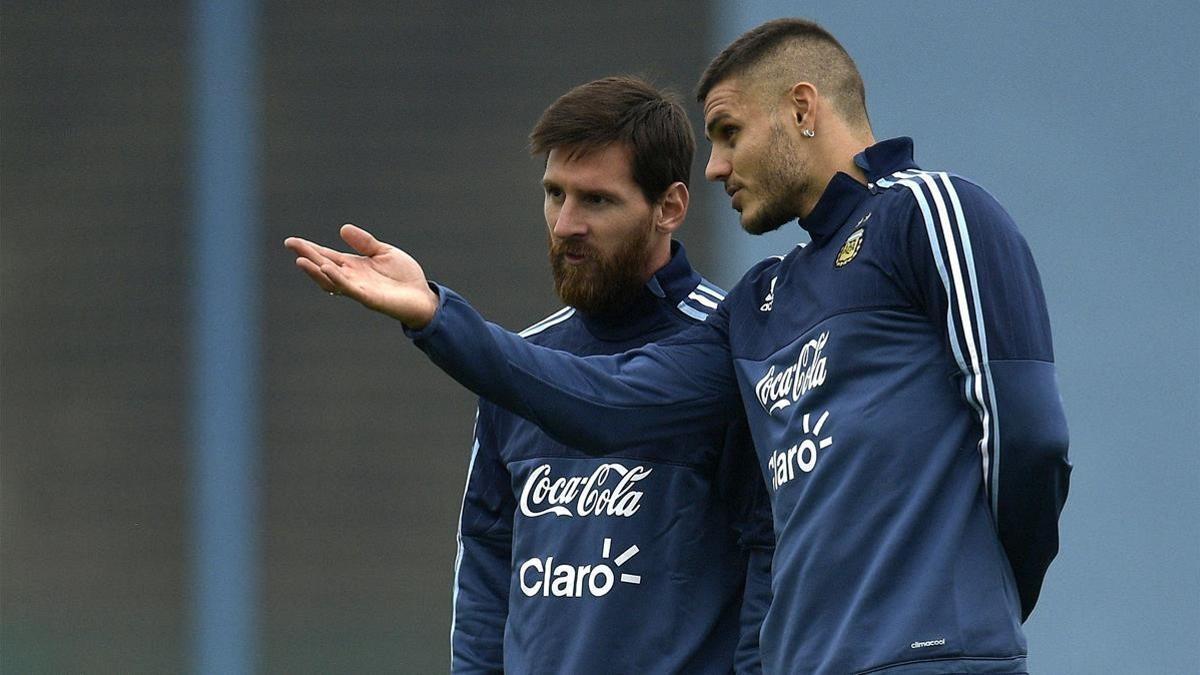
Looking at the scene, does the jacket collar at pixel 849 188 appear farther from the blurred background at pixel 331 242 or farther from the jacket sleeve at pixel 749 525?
the blurred background at pixel 331 242

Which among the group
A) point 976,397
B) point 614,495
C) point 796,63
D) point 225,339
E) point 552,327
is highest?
point 796,63

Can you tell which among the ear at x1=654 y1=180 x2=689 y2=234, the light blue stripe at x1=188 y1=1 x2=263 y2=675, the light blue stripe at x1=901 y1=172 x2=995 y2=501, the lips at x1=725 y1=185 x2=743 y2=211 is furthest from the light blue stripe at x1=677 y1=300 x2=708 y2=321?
the light blue stripe at x1=188 y1=1 x2=263 y2=675

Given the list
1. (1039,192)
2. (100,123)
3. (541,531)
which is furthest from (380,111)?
(541,531)

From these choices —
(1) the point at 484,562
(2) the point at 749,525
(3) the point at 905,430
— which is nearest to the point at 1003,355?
(3) the point at 905,430

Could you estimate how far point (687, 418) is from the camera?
7.93 feet

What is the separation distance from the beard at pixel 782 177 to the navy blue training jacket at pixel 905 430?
0.18ft

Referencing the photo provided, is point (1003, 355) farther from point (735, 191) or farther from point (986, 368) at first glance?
point (735, 191)

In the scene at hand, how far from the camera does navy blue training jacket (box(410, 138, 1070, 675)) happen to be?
1.96 m

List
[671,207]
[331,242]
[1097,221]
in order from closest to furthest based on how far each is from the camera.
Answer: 1. [671,207]
2. [1097,221]
3. [331,242]

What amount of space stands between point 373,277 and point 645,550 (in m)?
0.60

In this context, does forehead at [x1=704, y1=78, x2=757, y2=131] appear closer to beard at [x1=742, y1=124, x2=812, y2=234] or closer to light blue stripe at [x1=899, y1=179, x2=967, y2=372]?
beard at [x1=742, y1=124, x2=812, y2=234]

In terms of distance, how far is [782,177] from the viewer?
89.8 inches

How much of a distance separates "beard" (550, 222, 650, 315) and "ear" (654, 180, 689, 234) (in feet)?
0.14

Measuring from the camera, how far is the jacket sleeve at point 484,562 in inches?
105
